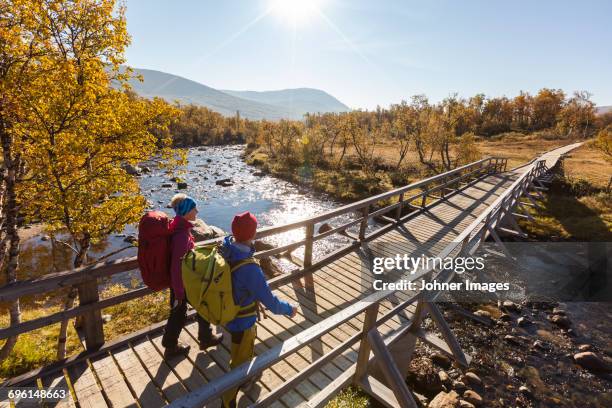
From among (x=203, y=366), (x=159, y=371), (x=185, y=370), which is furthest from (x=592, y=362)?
(x=159, y=371)

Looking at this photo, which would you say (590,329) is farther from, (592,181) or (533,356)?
(592,181)

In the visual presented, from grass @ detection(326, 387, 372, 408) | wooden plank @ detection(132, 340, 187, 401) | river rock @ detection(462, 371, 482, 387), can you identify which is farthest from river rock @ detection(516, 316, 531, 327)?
wooden plank @ detection(132, 340, 187, 401)

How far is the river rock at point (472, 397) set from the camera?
26.2ft

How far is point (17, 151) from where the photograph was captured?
21.7 ft

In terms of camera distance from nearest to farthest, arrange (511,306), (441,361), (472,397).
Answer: (472,397)
(441,361)
(511,306)

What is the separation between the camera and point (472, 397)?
317 inches

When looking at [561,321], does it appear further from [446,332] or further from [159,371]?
[159,371]

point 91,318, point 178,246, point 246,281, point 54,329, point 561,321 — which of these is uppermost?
point 178,246

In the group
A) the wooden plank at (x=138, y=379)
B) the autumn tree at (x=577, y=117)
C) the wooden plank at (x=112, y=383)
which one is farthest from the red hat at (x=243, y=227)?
the autumn tree at (x=577, y=117)

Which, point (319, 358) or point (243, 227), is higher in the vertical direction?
point (243, 227)

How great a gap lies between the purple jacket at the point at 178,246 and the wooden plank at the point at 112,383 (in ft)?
4.37

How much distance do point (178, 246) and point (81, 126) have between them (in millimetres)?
5669

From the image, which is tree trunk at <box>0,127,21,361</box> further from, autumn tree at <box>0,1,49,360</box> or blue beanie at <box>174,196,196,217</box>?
blue beanie at <box>174,196,196,217</box>

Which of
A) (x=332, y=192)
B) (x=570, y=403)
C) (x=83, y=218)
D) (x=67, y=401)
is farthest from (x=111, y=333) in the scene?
(x=332, y=192)
